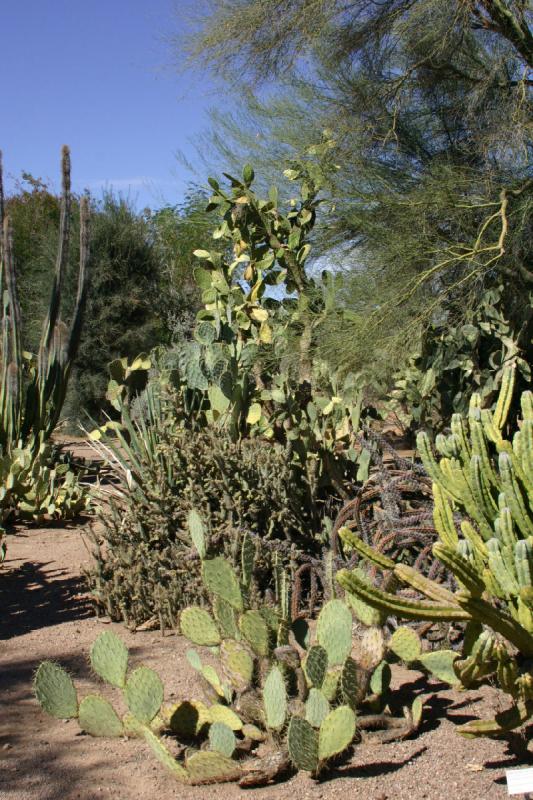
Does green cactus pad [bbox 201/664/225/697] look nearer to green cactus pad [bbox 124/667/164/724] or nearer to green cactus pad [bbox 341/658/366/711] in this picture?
green cactus pad [bbox 124/667/164/724]

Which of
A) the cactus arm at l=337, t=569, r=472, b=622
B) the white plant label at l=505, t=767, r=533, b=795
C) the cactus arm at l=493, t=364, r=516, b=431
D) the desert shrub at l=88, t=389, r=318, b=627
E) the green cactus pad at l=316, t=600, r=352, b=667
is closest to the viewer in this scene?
the white plant label at l=505, t=767, r=533, b=795

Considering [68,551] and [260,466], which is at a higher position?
[260,466]

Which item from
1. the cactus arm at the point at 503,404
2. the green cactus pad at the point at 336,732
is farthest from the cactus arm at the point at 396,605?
the cactus arm at the point at 503,404

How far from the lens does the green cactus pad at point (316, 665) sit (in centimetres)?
291

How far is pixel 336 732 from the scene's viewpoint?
272 centimetres

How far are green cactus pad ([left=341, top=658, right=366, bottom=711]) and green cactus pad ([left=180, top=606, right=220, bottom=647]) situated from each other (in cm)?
48

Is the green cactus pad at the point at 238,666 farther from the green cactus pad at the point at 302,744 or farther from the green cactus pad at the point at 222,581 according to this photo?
the green cactus pad at the point at 302,744

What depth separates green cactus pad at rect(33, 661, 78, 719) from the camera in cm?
291

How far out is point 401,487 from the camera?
430 cm

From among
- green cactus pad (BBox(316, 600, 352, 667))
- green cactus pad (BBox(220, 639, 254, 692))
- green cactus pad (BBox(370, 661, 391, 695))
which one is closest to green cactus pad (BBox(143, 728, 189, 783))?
green cactus pad (BBox(220, 639, 254, 692))

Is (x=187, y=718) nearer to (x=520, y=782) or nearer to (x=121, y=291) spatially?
(x=520, y=782)

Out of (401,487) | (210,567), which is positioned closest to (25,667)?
(210,567)

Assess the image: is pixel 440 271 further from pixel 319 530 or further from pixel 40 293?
pixel 40 293

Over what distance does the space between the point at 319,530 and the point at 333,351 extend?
1.80 metres
